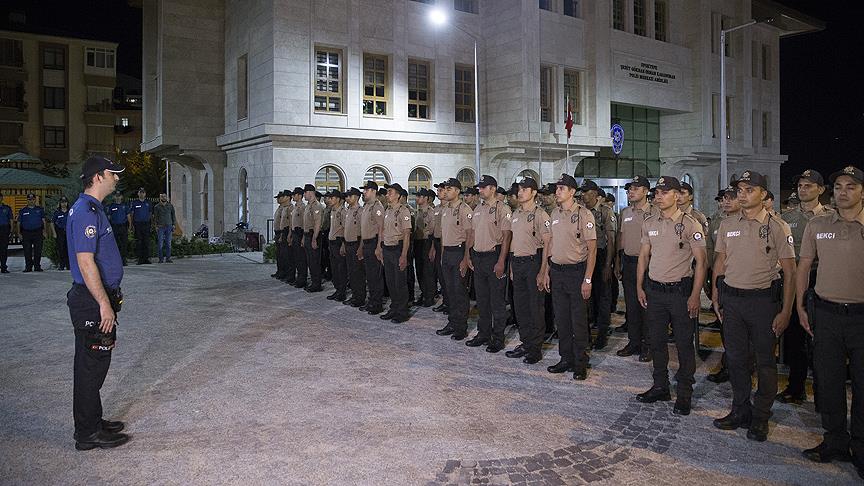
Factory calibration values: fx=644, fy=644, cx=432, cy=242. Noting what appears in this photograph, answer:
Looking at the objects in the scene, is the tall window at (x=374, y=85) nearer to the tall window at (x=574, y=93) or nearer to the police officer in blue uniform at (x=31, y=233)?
the tall window at (x=574, y=93)

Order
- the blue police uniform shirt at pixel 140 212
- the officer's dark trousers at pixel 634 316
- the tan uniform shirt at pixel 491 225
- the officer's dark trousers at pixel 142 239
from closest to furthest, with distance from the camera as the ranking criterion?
1. the officer's dark trousers at pixel 634 316
2. the tan uniform shirt at pixel 491 225
3. the blue police uniform shirt at pixel 140 212
4. the officer's dark trousers at pixel 142 239

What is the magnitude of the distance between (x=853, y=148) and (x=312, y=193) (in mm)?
47802

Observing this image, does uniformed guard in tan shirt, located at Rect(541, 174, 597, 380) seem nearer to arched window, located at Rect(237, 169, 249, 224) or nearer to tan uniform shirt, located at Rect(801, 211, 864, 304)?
tan uniform shirt, located at Rect(801, 211, 864, 304)

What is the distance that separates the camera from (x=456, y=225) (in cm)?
965

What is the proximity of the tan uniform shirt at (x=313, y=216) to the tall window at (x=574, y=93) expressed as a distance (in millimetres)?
17068

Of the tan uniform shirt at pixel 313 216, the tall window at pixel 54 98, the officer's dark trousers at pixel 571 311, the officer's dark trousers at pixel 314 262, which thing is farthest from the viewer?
the tall window at pixel 54 98

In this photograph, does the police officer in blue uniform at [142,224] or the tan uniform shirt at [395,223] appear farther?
the police officer in blue uniform at [142,224]

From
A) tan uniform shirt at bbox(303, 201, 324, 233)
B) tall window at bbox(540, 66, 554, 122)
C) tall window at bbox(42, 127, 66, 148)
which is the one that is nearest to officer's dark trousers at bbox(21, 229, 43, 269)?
tan uniform shirt at bbox(303, 201, 324, 233)

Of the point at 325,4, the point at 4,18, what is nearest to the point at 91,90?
the point at 4,18

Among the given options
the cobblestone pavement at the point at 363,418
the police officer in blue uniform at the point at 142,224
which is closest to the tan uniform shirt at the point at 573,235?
the cobblestone pavement at the point at 363,418

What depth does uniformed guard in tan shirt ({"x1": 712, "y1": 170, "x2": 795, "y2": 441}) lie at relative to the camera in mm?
5422

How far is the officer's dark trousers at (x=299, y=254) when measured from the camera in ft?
47.8

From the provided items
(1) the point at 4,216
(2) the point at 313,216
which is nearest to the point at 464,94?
(2) the point at 313,216

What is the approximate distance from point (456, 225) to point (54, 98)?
53.0 meters
